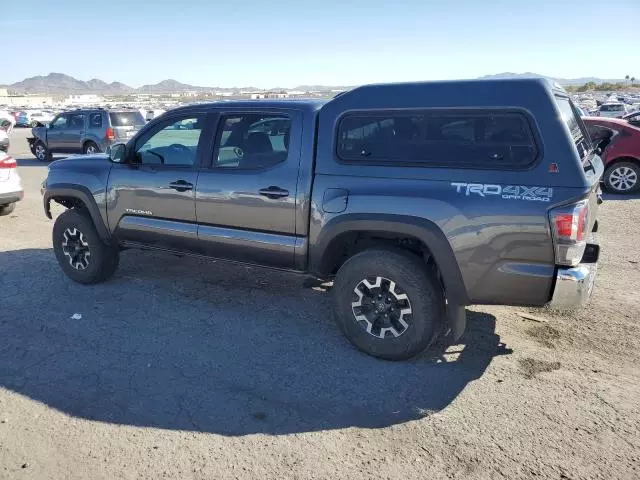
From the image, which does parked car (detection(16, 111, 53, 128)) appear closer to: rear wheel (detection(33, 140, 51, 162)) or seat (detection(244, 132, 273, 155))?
rear wheel (detection(33, 140, 51, 162))

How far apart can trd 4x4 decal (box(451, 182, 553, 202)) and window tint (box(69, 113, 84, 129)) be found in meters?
15.9

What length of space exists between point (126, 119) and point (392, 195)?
1468 centimetres

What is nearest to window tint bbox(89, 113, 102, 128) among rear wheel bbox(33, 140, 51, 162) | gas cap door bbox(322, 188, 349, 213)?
rear wheel bbox(33, 140, 51, 162)

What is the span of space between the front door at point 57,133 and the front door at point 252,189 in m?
14.6

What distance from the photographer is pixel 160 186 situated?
493cm

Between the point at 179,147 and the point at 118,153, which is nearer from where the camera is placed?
the point at 179,147

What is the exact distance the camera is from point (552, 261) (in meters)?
3.30

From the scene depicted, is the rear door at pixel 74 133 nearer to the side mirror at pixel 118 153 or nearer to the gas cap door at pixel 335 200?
the side mirror at pixel 118 153

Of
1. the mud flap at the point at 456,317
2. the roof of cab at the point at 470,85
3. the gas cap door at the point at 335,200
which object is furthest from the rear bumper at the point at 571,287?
the gas cap door at the point at 335,200

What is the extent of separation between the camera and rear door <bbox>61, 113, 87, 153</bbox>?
16.5 metres

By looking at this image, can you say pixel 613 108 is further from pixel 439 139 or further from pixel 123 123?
pixel 439 139

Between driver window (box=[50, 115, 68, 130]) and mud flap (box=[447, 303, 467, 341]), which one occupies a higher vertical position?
driver window (box=[50, 115, 68, 130])

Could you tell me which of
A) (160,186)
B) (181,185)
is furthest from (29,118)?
(181,185)

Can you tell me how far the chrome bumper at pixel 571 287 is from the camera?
10.7ft
